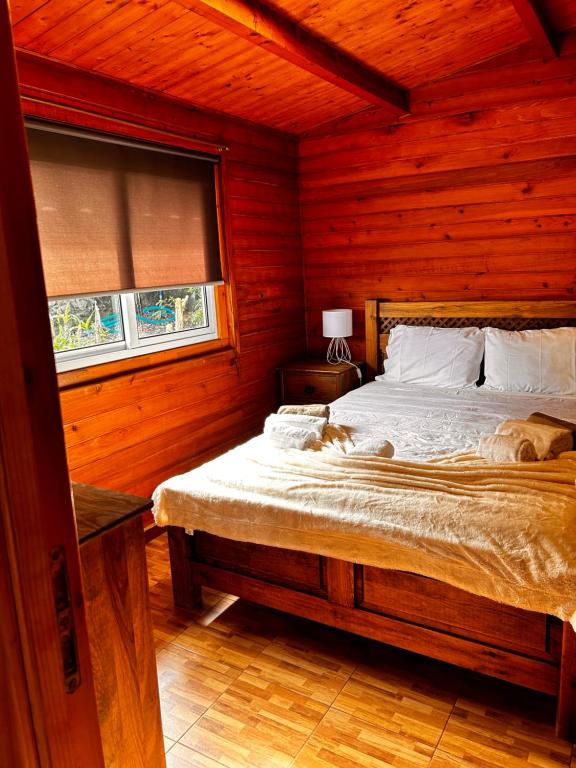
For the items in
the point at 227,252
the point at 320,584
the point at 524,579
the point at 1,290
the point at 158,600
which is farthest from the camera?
the point at 227,252

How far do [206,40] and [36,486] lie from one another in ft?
8.61

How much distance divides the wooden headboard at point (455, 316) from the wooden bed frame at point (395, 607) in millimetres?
2257

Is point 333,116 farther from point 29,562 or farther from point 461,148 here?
point 29,562

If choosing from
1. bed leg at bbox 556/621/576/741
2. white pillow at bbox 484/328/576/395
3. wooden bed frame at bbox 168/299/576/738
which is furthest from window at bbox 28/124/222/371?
bed leg at bbox 556/621/576/741

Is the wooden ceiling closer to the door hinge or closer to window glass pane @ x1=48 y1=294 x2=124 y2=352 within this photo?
window glass pane @ x1=48 y1=294 x2=124 y2=352

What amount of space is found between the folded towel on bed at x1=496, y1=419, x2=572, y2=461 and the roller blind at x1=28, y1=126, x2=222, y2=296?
1.94 meters

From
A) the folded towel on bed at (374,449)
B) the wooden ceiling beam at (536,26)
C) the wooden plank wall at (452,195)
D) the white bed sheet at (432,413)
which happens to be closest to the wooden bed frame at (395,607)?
the folded towel on bed at (374,449)

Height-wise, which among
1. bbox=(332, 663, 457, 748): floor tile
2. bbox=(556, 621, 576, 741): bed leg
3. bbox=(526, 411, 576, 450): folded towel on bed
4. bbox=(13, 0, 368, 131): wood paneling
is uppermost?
bbox=(13, 0, 368, 131): wood paneling

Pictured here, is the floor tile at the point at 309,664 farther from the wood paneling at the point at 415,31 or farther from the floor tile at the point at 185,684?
Answer: the wood paneling at the point at 415,31

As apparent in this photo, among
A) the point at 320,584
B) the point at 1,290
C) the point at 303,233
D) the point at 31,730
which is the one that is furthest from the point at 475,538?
the point at 303,233

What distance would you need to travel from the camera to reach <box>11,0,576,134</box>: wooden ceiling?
2.29 metres

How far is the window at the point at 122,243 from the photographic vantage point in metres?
2.58

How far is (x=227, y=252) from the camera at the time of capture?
143 inches

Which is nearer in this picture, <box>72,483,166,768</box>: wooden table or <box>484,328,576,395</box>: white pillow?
<box>72,483,166,768</box>: wooden table
